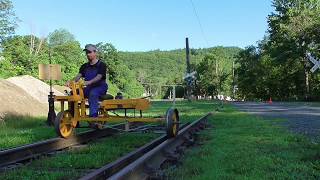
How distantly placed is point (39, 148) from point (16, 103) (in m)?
10.8

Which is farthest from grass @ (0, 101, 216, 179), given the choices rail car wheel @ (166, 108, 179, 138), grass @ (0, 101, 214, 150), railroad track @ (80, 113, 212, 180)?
grass @ (0, 101, 214, 150)

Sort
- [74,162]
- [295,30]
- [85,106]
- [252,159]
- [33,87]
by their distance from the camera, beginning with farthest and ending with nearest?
1. [295,30]
2. [33,87]
3. [85,106]
4. [252,159]
5. [74,162]

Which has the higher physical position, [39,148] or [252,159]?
[39,148]

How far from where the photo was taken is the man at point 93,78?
9.42 meters

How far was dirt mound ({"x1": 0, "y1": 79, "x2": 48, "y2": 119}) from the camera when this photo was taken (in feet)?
56.5

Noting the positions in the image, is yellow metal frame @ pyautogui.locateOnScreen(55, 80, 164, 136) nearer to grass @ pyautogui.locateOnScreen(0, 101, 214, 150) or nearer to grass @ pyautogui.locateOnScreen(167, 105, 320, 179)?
grass @ pyautogui.locateOnScreen(0, 101, 214, 150)

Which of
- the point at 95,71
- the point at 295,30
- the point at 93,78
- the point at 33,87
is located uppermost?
the point at 295,30

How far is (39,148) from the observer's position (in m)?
8.05

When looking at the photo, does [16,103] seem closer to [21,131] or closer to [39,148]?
[21,131]

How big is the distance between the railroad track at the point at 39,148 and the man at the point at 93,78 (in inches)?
25.1

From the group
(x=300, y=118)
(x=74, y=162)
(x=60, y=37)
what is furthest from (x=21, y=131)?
(x=60, y=37)

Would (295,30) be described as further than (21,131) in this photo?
Yes

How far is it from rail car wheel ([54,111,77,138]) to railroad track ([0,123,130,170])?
0.23m

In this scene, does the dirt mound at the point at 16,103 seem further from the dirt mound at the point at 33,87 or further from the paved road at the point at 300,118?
the dirt mound at the point at 33,87
